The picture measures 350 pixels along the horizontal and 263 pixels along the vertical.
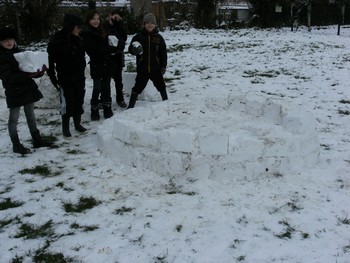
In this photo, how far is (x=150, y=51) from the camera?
6.11 meters

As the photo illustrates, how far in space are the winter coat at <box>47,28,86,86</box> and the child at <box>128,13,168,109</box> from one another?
87 centimetres

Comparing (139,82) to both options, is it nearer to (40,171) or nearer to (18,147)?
(18,147)

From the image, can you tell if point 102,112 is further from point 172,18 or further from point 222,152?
point 172,18

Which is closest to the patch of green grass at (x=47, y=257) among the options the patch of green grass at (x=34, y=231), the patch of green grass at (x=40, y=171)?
the patch of green grass at (x=34, y=231)

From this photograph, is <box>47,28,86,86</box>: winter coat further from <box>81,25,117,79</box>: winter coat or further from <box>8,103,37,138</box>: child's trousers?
<box>8,103,37,138</box>: child's trousers

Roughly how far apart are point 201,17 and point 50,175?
18595 mm

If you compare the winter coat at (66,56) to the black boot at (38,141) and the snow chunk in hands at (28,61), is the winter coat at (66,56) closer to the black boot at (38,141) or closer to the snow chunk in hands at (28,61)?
the snow chunk in hands at (28,61)

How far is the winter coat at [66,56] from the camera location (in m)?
5.28

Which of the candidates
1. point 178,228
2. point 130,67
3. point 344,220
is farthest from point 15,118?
point 130,67

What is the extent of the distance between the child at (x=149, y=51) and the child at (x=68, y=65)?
0.89 meters

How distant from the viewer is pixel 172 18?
2314 cm

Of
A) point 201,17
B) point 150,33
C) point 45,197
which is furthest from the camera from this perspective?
point 201,17

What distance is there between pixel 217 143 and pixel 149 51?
2399mm

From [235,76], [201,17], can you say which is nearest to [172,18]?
[201,17]
